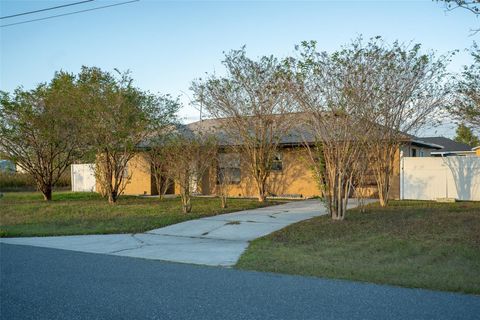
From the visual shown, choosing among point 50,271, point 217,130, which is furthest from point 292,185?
point 50,271

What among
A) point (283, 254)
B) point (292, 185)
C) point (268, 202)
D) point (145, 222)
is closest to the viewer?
point (283, 254)

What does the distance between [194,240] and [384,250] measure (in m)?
4.56

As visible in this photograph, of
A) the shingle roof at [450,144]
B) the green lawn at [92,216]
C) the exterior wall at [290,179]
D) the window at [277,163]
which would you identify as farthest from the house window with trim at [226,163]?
the shingle roof at [450,144]

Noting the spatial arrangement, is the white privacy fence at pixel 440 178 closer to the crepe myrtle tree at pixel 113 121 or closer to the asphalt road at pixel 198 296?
the crepe myrtle tree at pixel 113 121

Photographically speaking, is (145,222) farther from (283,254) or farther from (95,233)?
(283,254)

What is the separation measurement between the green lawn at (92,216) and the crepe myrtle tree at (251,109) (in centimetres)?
218

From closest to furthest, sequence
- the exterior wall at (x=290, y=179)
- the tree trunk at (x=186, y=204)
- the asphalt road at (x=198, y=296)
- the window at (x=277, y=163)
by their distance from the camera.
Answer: the asphalt road at (x=198, y=296) < the tree trunk at (x=186, y=204) < the exterior wall at (x=290, y=179) < the window at (x=277, y=163)

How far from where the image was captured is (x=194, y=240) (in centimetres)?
1173

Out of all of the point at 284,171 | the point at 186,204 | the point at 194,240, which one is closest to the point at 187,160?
the point at 186,204

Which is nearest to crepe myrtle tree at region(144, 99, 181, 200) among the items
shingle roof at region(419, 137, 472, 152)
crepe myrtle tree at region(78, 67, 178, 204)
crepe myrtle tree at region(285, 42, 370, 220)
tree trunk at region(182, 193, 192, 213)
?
crepe myrtle tree at region(78, 67, 178, 204)

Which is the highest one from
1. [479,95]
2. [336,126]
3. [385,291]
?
[479,95]

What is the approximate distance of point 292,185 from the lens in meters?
22.4

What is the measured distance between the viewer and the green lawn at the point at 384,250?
7570mm

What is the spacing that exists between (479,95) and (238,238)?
885cm
